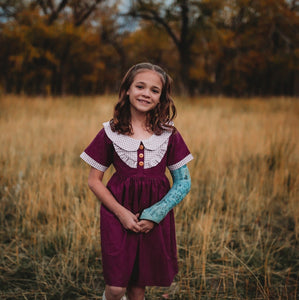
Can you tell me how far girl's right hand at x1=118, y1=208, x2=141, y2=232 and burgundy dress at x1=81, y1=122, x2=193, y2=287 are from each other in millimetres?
52

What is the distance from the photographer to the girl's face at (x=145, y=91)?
145cm

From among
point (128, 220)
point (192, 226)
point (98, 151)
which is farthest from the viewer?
point (192, 226)

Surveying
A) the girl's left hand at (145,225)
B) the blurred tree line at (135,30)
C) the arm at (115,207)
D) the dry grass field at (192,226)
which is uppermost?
the blurred tree line at (135,30)

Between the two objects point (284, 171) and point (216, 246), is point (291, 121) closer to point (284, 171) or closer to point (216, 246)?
point (284, 171)

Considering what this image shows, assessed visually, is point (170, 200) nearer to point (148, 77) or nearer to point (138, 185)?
point (138, 185)

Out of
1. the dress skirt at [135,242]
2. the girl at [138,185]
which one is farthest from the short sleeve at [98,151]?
the dress skirt at [135,242]

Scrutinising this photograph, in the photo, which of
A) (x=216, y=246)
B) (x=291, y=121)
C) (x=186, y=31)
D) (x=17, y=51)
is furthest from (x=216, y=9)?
(x=216, y=246)

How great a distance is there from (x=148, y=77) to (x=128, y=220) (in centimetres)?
69

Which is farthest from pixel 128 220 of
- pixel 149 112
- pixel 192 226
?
pixel 192 226

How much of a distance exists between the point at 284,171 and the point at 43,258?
9.76 feet

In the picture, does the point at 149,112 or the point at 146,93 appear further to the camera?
the point at 149,112

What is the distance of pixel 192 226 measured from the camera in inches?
102

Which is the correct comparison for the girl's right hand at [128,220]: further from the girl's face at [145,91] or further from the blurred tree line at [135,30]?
the blurred tree line at [135,30]

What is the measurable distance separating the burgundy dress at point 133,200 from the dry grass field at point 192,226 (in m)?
0.65
